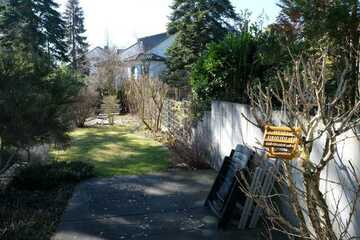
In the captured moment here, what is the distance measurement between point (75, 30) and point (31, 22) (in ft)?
50.6

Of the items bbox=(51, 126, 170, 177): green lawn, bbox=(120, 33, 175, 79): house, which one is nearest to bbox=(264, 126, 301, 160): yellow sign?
bbox=(51, 126, 170, 177): green lawn

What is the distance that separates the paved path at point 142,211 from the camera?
4504mm

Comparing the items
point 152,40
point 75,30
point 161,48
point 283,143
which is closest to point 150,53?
point 161,48

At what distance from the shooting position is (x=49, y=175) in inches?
259

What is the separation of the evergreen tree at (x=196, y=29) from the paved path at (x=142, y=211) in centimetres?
1670

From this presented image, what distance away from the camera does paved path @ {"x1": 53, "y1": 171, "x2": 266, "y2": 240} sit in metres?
4.50

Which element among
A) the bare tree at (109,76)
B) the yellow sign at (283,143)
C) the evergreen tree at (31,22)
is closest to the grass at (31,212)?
the yellow sign at (283,143)

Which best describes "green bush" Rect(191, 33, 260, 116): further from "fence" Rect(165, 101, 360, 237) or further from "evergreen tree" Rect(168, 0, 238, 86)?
"evergreen tree" Rect(168, 0, 238, 86)

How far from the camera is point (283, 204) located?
5.03 meters

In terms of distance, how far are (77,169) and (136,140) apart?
4.80m

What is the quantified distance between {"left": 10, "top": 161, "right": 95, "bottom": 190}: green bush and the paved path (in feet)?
1.22

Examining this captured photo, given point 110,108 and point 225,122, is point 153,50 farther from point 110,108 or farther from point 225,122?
point 225,122

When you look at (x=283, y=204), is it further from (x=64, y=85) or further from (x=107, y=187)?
(x=64, y=85)

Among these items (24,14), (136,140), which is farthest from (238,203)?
(24,14)
